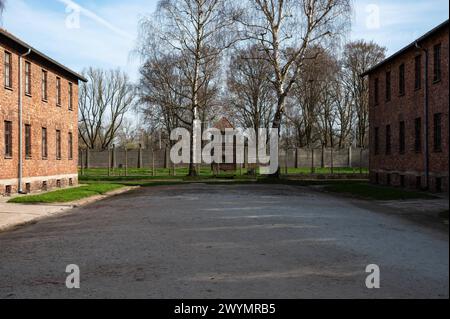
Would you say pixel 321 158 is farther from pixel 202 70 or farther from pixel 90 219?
pixel 90 219

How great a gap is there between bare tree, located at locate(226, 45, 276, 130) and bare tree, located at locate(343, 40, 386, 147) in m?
8.57

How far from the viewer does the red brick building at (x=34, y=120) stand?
22.7 m

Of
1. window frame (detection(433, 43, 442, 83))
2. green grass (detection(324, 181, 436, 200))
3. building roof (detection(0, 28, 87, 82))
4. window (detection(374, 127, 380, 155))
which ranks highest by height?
building roof (detection(0, 28, 87, 82))

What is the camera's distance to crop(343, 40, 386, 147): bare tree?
5381 cm

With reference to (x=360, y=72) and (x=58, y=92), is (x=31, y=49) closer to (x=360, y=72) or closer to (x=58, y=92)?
(x=58, y=92)

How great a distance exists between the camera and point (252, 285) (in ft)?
18.7

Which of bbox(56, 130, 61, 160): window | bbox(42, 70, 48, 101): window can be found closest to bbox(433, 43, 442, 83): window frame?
bbox(42, 70, 48, 101): window

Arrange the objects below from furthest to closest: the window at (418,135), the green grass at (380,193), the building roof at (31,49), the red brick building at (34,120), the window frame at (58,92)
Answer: the window frame at (58,92) → the window at (418,135) → the red brick building at (34,120) → the building roof at (31,49) → the green grass at (380,193)

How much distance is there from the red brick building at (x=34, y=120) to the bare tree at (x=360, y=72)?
100 feet

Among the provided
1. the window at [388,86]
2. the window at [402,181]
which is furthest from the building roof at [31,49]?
the window at [402,181]

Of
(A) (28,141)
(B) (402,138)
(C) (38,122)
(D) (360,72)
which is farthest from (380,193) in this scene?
(D) (360,72)

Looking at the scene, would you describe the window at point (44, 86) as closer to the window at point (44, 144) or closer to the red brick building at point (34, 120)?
the red brick building at point (34, 120)

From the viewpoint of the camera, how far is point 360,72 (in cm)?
5553

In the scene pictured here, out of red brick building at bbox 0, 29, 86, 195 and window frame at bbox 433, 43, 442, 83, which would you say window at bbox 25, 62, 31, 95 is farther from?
window frame at bbox 433, 43, 442, 83
